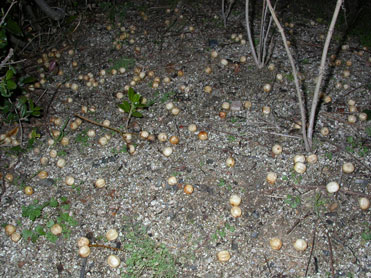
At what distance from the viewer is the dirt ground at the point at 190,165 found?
7.04ft

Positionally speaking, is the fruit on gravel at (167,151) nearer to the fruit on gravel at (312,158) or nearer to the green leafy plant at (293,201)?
the green leafy plant at (293,201)

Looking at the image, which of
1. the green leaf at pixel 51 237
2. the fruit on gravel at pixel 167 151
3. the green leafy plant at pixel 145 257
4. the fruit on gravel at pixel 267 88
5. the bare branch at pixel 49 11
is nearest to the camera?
the green leafy plant at pixel 145 257

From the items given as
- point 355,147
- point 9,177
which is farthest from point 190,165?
point 9,177

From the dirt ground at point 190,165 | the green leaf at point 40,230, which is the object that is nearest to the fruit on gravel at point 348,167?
the dirt ground at point 190,165

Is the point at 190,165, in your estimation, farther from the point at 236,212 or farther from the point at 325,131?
the point at 325,131

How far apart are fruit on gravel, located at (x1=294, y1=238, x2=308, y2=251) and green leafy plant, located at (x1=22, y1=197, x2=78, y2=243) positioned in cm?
170

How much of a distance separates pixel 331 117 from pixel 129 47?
8.50 feet

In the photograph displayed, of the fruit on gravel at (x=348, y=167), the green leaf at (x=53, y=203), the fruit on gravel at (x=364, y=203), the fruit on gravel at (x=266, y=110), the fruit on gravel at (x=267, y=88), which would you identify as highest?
the fruit on gravel at (x=267, y=88)

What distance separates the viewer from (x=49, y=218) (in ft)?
7.98

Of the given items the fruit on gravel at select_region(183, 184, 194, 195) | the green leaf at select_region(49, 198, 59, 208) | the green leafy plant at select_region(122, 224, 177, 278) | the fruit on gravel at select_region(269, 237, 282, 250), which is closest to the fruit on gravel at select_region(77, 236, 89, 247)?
the green leafy plant at select_region(122, 224, 177, 278)

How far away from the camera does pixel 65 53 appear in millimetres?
3980

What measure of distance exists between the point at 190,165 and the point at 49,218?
4.15 feet

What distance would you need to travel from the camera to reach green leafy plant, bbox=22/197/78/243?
7.63 ft

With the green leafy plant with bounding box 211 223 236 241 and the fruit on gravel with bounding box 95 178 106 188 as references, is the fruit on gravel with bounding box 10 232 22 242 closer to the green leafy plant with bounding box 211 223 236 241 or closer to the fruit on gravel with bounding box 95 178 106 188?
the fruit on gravel with bounding box 95 178 106 188
